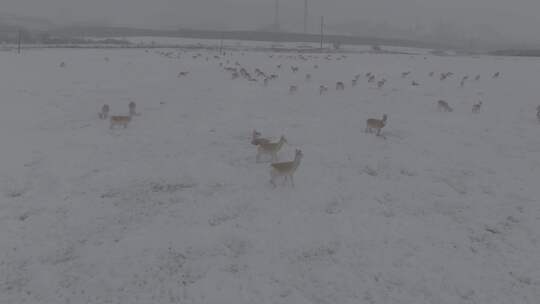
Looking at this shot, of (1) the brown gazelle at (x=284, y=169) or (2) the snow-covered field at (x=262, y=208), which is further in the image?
(1) the brown gazelle at (x=284, y=169)

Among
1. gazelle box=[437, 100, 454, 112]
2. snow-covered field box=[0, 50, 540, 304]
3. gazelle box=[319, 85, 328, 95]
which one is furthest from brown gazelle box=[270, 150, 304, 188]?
gazelle box=[319, 85, 328, 95]

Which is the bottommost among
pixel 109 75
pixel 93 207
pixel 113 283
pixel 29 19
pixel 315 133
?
pixel 113 283

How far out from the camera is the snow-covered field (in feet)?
21.4

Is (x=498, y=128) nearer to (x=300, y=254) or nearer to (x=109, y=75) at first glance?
(x=300, y=254)

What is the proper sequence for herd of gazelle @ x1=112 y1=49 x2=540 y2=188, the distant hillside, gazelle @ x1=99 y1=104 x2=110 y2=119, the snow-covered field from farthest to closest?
the distant hillside < gazelle @ x1=99 y1=104 x2=110 y2=119 < herd of gazelle @ x1=112 y1=49 x2=540 y2=188 < the snow-covered field

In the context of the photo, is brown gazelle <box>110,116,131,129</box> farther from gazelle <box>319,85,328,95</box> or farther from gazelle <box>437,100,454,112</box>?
gazelle <box>437,100,454,112</box>

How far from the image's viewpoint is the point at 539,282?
6.68 meters

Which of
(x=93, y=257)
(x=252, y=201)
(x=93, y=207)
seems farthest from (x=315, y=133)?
(x=93, y=257)

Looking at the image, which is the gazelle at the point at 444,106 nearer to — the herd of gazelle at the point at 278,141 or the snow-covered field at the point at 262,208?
the herd of gazelle at the point at 278,141

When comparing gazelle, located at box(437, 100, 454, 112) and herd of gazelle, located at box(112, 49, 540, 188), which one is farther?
gazelle, located at box(437, 100, 454, 112)

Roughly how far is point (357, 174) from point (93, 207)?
21.1ft

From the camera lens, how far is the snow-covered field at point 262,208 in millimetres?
6516

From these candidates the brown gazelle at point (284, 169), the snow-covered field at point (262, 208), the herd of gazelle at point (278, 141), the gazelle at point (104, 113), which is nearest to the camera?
the snow-covered field at point (262, 208)

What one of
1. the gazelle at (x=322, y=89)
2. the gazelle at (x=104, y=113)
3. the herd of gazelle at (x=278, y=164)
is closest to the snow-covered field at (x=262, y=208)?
the herd of gazelle at (x=278, y=164)
